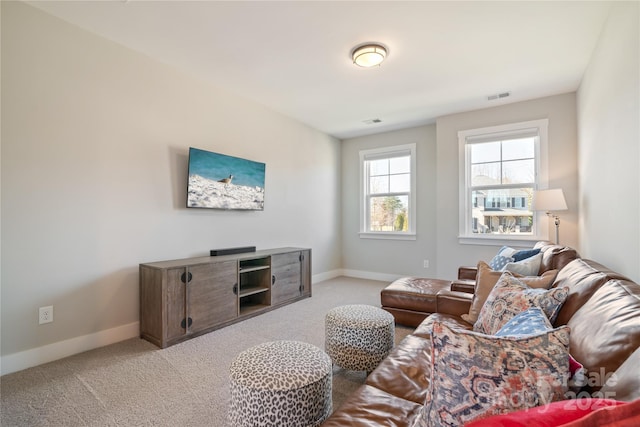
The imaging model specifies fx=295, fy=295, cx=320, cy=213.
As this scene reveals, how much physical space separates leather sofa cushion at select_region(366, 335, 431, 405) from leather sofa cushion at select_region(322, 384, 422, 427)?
0.05 m

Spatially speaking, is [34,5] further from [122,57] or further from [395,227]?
Answer: [395,227]

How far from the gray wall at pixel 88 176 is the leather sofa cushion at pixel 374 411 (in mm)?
2516

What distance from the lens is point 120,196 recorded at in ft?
8.93

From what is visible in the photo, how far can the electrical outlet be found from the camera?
228 centimetres

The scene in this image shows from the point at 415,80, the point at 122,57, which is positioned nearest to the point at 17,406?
the point at 122,57

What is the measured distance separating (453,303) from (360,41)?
91.6 inches

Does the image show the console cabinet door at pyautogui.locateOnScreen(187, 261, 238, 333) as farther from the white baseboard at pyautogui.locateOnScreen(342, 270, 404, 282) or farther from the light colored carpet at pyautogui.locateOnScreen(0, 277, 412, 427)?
the white baseboard at pyautogui.locateOnScreen(342, 270, 404, 282)

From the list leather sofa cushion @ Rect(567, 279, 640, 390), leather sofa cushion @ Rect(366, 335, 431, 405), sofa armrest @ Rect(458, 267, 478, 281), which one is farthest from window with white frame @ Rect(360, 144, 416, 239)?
leather sofa cushion @ Rect(567, 279, 640, 390)

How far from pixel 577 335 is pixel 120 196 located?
129 inches

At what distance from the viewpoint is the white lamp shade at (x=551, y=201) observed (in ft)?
10.7

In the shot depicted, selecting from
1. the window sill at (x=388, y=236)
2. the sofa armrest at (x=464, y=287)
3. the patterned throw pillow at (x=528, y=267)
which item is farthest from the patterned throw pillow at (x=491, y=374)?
the window sill at (x=388, y=236)

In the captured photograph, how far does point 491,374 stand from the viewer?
2.37ft

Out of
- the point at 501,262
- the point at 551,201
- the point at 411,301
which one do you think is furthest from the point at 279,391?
the point at 551,201

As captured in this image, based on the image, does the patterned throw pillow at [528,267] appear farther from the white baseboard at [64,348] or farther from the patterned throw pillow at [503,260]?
the white baseboard at [64,348]
